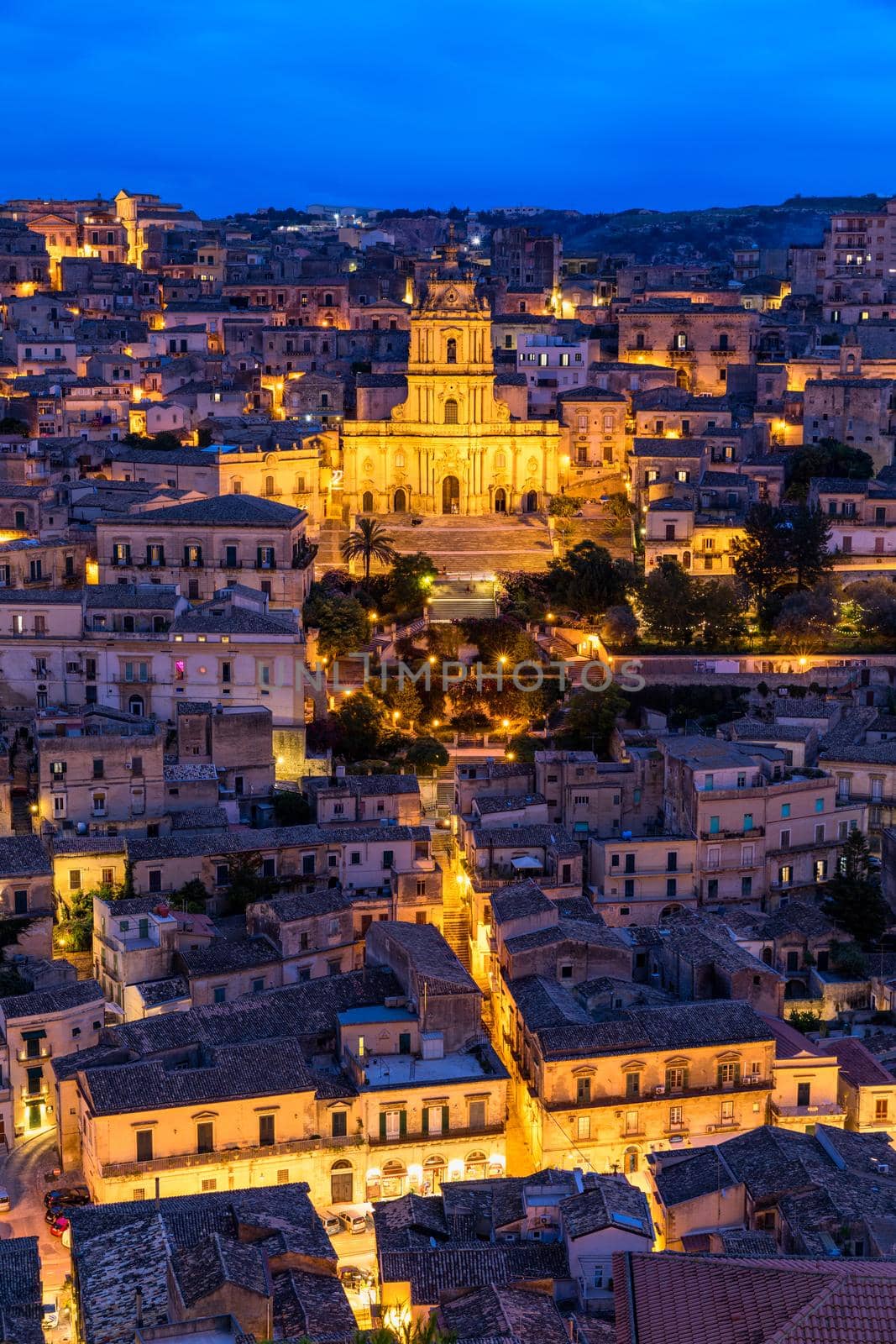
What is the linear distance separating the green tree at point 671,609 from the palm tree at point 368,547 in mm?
6332

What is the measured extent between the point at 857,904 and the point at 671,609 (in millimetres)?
9803

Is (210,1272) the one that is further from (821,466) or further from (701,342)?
(701,342)

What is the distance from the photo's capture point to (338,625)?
132 feet

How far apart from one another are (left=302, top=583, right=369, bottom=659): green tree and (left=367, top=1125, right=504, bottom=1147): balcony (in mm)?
15980

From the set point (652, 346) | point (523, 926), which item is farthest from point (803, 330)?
point (523, 926)

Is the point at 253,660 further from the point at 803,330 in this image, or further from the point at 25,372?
the point at 803,330

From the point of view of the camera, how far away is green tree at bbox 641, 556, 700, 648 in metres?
39.9

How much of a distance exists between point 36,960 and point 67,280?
4659 cm

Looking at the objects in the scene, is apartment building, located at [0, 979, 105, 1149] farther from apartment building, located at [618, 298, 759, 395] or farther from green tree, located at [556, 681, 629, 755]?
apartment building, located at [618, 298, 759, 395]

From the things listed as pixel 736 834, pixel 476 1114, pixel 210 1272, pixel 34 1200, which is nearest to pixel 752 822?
pixel 736 834

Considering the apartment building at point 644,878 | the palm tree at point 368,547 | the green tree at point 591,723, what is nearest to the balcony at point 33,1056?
the apartment building at point 644,878

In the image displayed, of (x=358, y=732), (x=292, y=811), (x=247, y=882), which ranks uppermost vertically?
(x=358, y=732)

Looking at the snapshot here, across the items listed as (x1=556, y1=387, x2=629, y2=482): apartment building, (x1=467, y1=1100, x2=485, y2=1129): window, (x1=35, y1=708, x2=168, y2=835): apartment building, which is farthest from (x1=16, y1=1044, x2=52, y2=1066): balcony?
(x1=556, y1=387, x2=629, y2=482): apartment building

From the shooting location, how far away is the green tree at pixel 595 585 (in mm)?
41312
